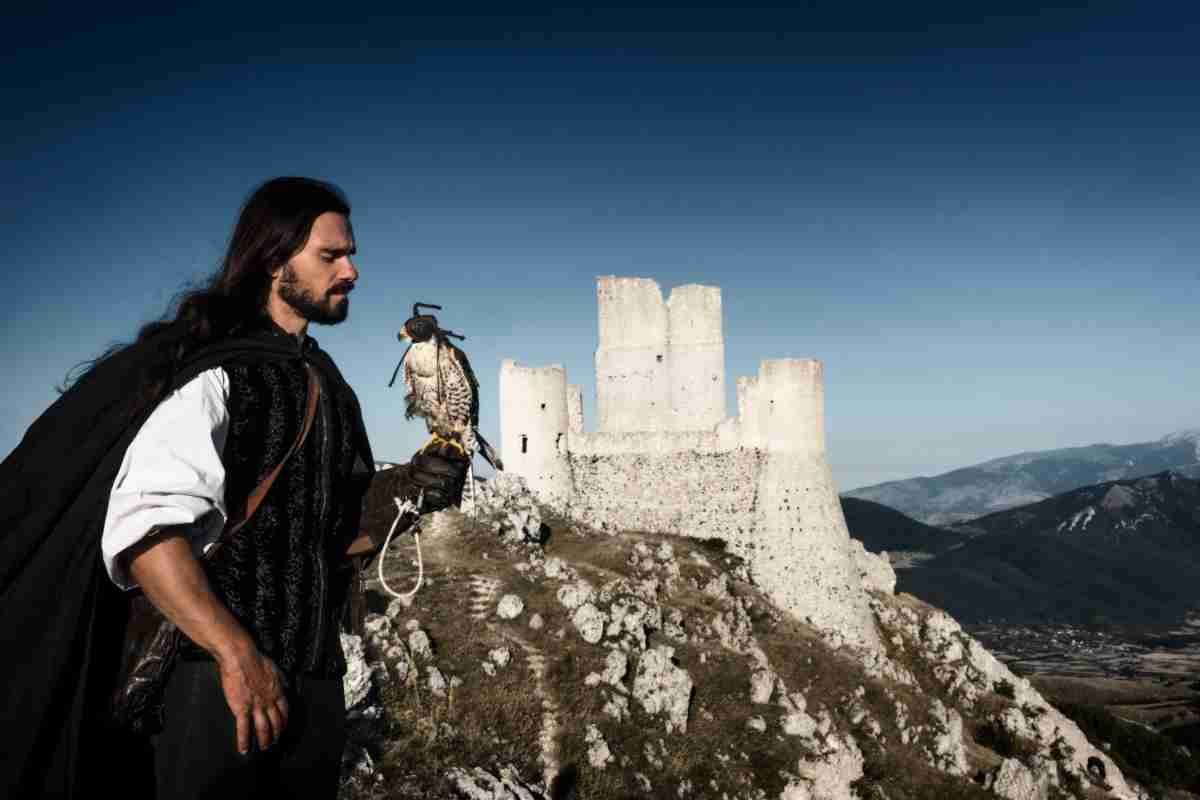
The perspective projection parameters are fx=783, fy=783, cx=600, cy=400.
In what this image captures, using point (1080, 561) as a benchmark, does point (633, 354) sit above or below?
above

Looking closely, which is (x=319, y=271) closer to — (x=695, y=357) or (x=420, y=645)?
(x=420, y=645)

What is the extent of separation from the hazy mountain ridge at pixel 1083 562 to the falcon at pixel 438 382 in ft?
406

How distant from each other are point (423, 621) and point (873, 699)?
564 inches

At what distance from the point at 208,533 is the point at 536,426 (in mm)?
24176

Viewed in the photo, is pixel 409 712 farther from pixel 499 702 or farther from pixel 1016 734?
pixel 1016 734

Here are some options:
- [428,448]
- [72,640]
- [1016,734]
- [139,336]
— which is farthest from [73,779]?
[1016,734]

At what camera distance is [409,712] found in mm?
10820

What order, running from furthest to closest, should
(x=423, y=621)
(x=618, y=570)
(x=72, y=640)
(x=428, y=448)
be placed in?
(x=618, y=570) < (x=423, y=621) < (x=428, y=448) < (x=72, y=640)

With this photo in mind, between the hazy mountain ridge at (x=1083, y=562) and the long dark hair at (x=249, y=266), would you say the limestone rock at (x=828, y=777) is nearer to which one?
the long dark hair at (x=249, y=266)

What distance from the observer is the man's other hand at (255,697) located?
2.24m

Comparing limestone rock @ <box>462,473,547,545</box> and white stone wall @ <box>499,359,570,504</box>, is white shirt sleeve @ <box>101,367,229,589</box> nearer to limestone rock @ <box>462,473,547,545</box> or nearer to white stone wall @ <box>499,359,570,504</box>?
limestone rock @ <box>462,473,547,545</box>

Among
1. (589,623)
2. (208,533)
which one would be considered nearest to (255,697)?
(208,533)

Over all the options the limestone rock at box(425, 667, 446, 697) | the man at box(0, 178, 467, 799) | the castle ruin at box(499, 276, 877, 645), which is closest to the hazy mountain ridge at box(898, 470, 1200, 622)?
the castle ruin at box(499, 276, 877, 645)

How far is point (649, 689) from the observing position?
16.0 m
